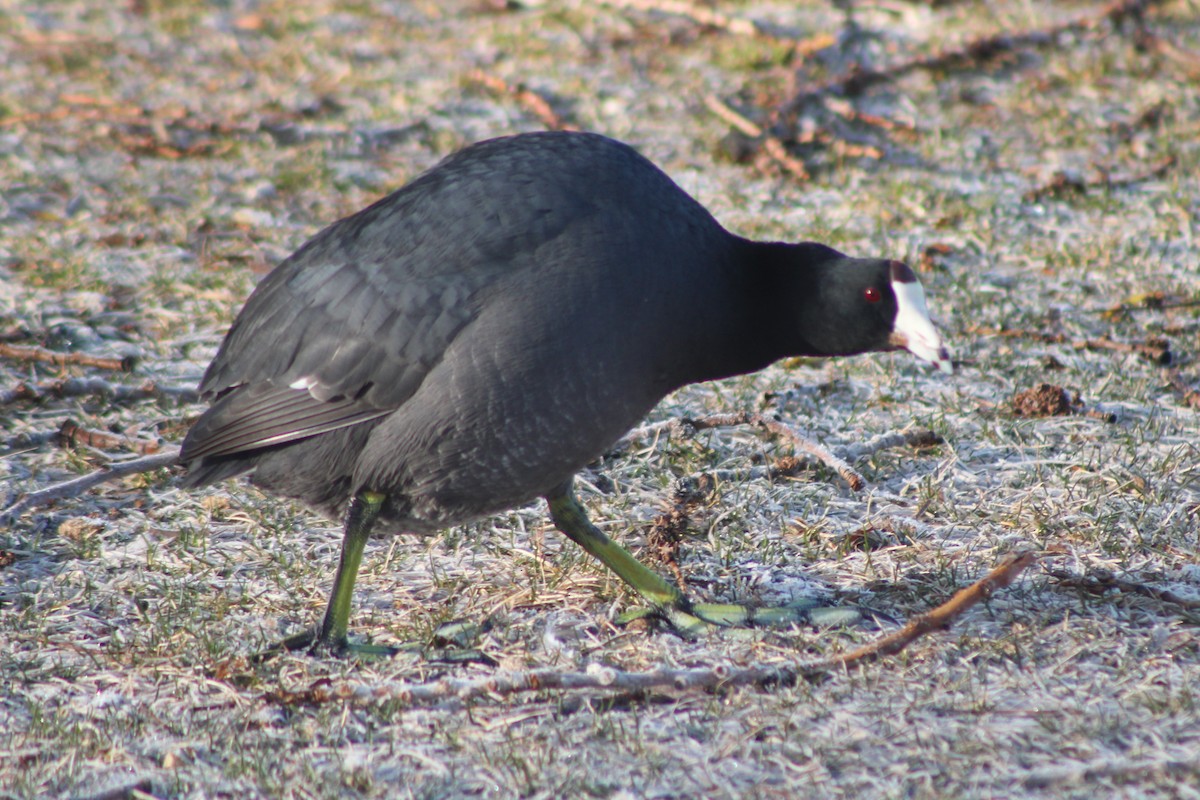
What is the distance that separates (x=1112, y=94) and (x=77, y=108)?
552 cm

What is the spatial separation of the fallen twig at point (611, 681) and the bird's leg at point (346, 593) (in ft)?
0.86

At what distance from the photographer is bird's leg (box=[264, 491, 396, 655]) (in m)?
3.28

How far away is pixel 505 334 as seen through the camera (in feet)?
10.1

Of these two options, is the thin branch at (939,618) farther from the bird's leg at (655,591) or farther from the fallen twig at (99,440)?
the fallen twig at (99,440)

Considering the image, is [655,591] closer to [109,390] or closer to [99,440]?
[99,440]

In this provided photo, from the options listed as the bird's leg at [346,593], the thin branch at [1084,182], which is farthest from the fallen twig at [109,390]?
the thin branch at [1084,182]

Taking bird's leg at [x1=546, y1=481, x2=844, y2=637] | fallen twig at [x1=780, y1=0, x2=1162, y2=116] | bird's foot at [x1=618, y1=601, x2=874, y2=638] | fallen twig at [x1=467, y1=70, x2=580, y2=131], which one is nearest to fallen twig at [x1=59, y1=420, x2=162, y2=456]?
bird's leg at [x1=546, y1=481, x2=844, y2=637]

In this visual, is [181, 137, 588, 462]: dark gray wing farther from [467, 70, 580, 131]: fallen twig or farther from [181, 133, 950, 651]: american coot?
[467, 70, 580, 131]: fallen twig

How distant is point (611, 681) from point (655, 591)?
1.91 feet

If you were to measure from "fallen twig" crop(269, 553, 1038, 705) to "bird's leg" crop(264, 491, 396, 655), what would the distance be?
0.26 meters

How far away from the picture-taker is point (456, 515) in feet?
10.9

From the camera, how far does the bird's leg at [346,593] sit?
328 centimetres

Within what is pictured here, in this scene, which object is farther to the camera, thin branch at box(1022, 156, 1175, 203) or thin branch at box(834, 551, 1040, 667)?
thin branch at box(1022, 156, 1175, 203)

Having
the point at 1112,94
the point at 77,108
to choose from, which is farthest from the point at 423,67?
the point at 1112,94
